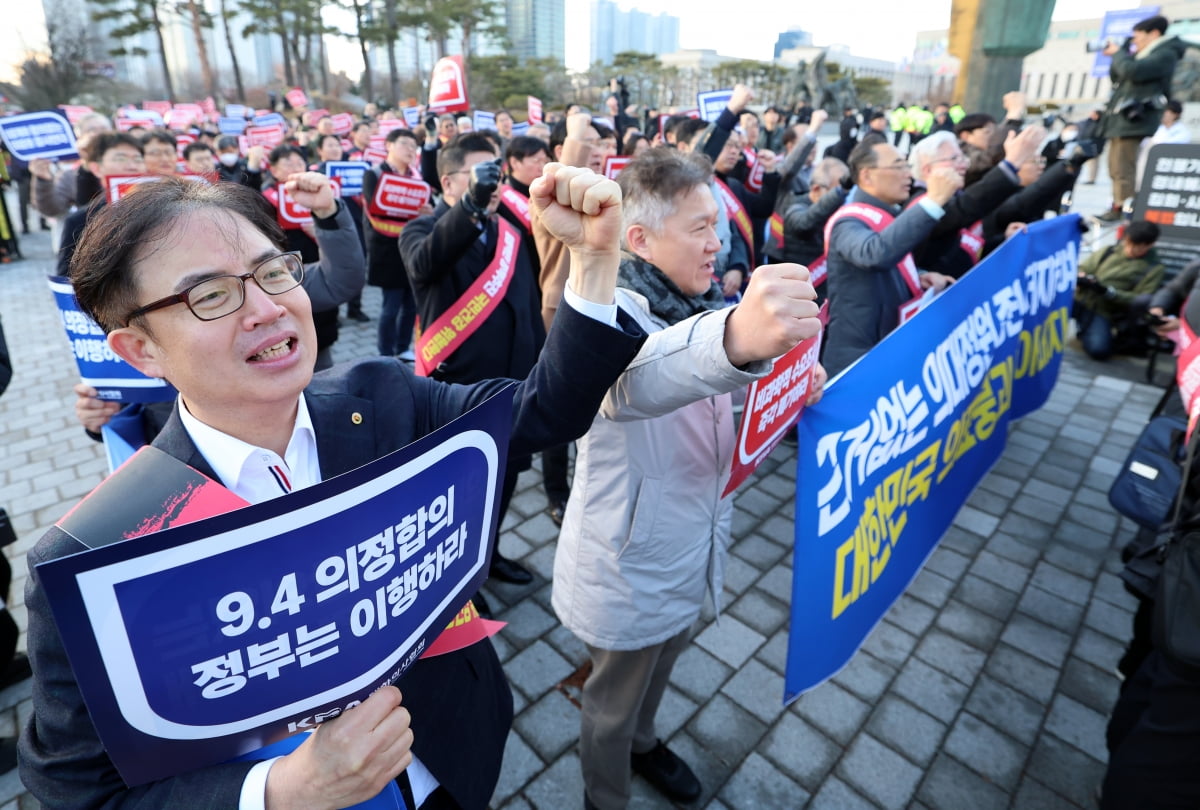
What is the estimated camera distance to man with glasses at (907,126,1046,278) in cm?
388

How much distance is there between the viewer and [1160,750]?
1.98 metres

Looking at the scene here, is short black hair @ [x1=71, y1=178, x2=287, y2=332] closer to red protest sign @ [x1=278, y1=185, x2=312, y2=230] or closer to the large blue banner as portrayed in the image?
the large blue banner

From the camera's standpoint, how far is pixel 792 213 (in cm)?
523

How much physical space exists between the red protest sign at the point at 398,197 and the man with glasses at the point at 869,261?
3.06 metres

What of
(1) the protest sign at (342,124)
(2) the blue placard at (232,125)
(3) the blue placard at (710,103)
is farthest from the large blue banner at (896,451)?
(2) the blue placard at (232,125)

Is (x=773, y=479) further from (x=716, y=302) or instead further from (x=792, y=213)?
(x=716, y=302)

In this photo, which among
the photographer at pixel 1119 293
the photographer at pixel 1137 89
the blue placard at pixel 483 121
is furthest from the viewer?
the blue placard at pixel 483 121

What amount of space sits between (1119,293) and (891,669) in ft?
18.6

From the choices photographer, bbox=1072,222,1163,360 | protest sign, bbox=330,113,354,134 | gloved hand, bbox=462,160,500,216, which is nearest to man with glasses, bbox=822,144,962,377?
gloved hand, bbox=462,160,500,216

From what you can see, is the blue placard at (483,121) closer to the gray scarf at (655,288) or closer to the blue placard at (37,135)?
the blue placard at (37,135)

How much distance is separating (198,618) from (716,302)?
1768 mm

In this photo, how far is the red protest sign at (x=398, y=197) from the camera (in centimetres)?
499

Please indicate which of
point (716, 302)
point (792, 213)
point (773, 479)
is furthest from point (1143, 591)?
point (792, 213)

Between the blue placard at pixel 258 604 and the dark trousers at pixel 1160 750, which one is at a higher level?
the blue placard at pixel 258 604
